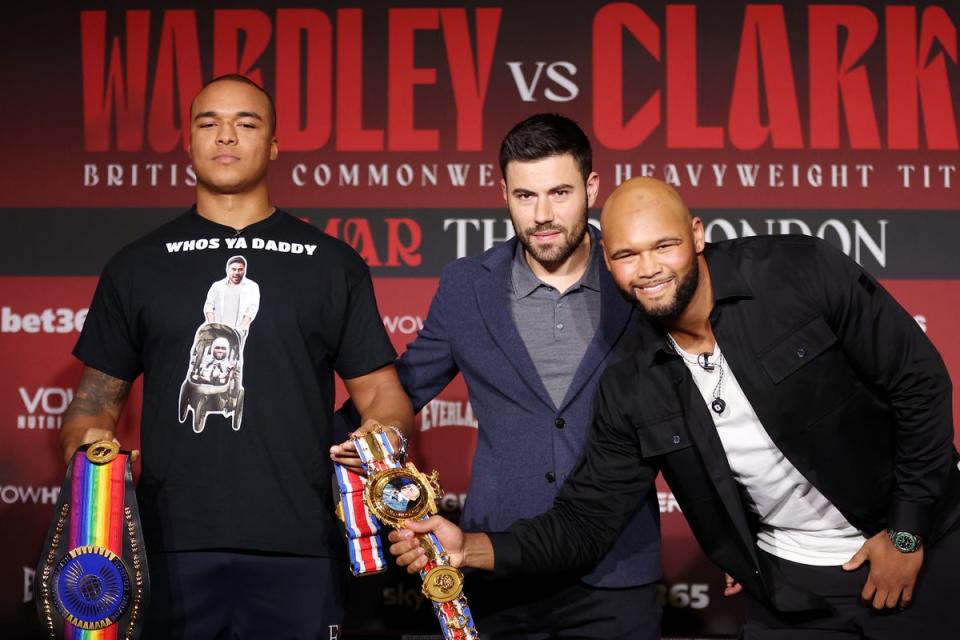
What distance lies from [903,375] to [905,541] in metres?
0.36

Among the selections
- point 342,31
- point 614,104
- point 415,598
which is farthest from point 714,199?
point 415,598

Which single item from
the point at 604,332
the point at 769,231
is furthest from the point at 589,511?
the point at 769,231

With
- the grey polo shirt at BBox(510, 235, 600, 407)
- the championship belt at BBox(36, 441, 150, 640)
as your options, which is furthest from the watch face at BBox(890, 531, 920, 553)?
the championship belt at BBox(36, 441, 150, 640)

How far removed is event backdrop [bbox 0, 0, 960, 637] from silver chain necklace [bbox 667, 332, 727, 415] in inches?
65.6

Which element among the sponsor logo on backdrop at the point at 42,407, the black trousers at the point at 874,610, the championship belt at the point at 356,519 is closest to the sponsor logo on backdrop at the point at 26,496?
the sponsor logo on backdrop at the point at 42,407

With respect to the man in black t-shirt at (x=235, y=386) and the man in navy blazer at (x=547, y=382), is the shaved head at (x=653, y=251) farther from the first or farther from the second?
the man in black t-shirt at (x=235, y=386)

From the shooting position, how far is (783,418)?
91.0 inches

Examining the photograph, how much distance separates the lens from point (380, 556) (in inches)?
95.8

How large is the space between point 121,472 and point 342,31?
2257 millimetres

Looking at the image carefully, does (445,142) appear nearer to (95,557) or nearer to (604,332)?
(604,332)

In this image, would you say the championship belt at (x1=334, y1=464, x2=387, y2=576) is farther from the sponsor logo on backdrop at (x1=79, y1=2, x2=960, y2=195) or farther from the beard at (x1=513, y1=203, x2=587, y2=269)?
the sponsor logo on backdrop at (x1=79, y1=2, x2=960, y2=195)

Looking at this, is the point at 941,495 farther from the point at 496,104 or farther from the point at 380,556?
the point at 496,104

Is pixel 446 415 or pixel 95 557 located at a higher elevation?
pixel 446 415

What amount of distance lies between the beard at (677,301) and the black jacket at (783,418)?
97mm
